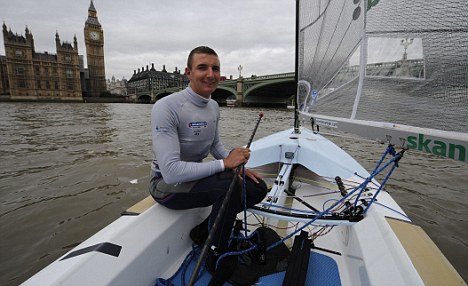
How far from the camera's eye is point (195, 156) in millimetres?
1737

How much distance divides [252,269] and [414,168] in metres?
5.48

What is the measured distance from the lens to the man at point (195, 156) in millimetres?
1439

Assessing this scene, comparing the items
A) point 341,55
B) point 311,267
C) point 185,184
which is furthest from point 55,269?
point 341,55

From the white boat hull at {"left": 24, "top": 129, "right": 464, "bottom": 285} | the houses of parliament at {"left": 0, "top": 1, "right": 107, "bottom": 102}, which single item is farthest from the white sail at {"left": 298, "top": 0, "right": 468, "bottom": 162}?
the houses of parliament at {"left": 0, "top": 1, "right": 107, "bottom": 102}

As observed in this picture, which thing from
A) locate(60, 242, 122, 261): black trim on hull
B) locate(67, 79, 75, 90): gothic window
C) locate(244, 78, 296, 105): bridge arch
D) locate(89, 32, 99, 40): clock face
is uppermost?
locate(89, 32, 99, 40): clock face

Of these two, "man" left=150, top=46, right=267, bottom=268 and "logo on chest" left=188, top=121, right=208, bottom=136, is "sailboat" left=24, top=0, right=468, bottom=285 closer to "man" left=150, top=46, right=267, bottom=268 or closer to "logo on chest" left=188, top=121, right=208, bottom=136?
"man" left=150, top=46, right=267, bottom=268

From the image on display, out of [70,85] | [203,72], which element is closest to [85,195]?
[203,72]

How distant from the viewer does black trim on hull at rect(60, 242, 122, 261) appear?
1199 mm

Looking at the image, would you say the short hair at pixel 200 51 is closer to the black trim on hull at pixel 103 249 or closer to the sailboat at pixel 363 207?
the sailboat at pixel 363 207

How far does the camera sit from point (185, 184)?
1556 mm

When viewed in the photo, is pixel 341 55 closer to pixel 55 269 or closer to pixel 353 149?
pixel 55 269

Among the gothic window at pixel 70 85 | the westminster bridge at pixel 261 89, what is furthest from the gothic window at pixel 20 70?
the westminster bridge at pixel 261 89

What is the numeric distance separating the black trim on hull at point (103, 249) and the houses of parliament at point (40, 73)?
230 feet

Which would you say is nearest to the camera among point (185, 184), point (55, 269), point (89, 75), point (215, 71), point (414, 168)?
point (55, 269)
